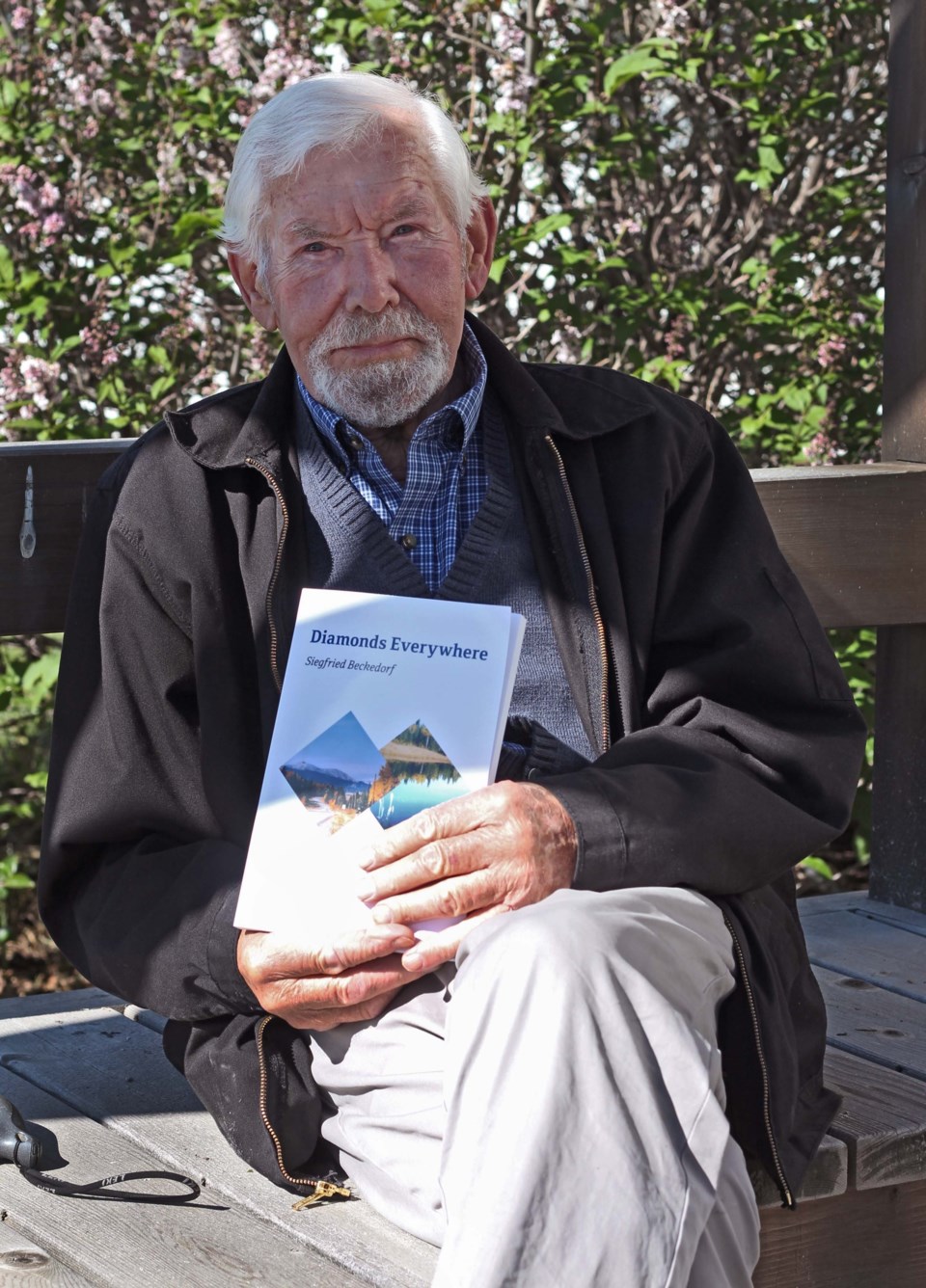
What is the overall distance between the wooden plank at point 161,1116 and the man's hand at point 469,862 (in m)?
0.35

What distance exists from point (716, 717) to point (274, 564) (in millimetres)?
633

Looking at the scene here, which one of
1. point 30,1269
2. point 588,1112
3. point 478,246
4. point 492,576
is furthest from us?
point 478,246

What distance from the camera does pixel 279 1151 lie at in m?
2.13

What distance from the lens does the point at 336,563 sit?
234 cm

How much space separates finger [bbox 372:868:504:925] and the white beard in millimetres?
774

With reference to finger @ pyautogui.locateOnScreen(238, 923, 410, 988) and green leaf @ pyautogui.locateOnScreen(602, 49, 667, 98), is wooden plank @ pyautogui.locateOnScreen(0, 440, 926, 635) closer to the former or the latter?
green leaf @ pyautogui.locateOnScreen(602, 49, 667, 98)

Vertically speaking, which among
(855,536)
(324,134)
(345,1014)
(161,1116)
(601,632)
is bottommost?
(161,1116)

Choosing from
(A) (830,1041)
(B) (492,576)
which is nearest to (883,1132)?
(A) (830,1041)

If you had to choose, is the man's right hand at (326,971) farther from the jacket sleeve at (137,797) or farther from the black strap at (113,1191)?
the black strap at (113,1191)

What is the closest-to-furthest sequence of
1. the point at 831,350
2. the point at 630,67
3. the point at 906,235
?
the point at 906,235 < the point at 630,67 < the point at 831,350

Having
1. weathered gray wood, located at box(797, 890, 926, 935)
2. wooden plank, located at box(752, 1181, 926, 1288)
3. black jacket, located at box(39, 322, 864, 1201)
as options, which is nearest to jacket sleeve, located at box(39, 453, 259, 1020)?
black jacket, located at box(39, 322, 864, 1201)

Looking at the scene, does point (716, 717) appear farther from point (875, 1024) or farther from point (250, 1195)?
point (250, 1195)

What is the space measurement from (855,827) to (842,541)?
4.85 ft

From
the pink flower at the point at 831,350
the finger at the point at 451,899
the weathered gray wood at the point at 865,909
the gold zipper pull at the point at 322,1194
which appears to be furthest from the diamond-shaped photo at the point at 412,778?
the pink flower at the point at 831,350
